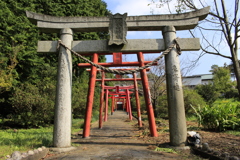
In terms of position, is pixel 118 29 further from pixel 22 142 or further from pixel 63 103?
pixel 22 142

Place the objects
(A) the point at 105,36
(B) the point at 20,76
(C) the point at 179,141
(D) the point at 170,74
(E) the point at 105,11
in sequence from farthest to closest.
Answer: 1. (E) the point at 105,11
2. (A) the point at 105,36
3. (B) the point at 20,76
4. (D) the point at 170,74
5. (C) the point at 179,141

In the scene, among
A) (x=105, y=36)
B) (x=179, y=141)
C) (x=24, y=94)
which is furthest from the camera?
(x=105, y=36)

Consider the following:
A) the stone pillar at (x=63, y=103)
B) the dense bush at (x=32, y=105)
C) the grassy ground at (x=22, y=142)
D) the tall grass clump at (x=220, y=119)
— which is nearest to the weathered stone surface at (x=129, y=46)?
the stone pillar at (x=63, y=103)

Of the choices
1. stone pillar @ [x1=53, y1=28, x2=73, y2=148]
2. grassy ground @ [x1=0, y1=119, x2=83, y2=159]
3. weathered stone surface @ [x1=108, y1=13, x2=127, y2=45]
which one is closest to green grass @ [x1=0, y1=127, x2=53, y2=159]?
grassy ground @ [x1=0, y1=119, x2=83, y2=159]

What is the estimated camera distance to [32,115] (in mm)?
10883

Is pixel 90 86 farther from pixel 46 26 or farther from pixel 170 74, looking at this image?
pixel 170 74

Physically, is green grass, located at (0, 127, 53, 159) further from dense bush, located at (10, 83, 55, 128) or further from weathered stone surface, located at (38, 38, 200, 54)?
dense bush, located at (10, 83, 55, 128)

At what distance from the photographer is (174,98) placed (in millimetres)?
5078

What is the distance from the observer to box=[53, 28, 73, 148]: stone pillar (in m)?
4.96

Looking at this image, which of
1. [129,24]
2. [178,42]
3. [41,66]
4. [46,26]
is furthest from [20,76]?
[178,42]

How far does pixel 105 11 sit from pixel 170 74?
918 inches

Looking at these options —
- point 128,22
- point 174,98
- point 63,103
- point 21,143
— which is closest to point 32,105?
point 21,143

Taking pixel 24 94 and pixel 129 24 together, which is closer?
pixel 129 24

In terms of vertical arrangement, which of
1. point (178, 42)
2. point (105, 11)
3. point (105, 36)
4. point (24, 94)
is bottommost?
point (24, 94)
